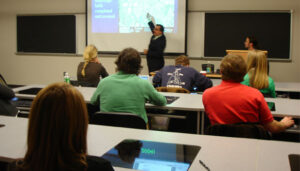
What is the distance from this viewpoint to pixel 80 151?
1.14 m

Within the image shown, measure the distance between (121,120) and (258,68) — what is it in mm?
1523

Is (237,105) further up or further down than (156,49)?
further down

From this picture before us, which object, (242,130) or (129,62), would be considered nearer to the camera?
(242,130)

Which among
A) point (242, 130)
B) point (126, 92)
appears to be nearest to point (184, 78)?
point (126, 92)

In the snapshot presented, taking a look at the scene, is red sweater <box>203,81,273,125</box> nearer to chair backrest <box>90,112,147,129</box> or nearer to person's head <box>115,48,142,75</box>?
chair backrest <box>90,112,147,129</box>

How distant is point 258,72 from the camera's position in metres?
3.32

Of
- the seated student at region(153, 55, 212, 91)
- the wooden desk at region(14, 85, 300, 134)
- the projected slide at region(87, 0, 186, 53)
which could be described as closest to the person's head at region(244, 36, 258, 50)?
the projected slide at region(87, 0, 186, 53)

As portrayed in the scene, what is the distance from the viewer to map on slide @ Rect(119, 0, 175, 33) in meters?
7.17

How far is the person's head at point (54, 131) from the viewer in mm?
1078

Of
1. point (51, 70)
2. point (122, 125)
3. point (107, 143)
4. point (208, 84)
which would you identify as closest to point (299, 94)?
point (208, 84)

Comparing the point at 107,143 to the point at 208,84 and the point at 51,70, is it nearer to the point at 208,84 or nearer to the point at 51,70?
the point at 208,84

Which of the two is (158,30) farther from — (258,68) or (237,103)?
(237,103)

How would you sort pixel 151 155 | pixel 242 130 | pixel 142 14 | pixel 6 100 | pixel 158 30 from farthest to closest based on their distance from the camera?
pixel 142 14
pixel 158 30
pixel 6 100
pixel 242 130
pixel 151 155

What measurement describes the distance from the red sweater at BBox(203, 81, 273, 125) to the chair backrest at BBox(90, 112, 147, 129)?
1.80ft
